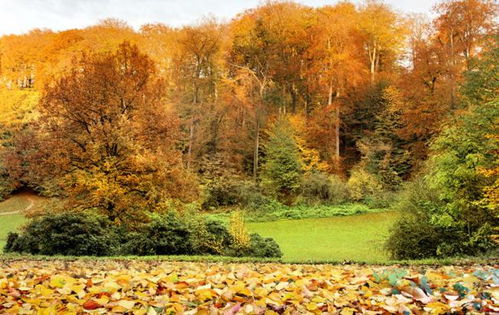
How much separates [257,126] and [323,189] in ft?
24.6

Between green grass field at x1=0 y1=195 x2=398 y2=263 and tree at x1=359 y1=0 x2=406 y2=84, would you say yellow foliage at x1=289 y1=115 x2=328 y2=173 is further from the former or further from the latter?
tree at x1=359 y1=0 x2=406 y2=84

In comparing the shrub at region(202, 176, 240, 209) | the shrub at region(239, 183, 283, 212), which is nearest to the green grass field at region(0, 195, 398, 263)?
the shrub at region(239, 183, 283, 212)

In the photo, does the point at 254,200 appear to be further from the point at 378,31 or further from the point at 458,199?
the point at 378,31

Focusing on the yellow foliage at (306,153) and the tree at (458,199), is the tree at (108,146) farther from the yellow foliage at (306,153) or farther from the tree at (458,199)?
the yellow foliage at (306,153)

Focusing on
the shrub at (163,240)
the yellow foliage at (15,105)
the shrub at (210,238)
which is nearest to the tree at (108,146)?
the shrub at (163,240)

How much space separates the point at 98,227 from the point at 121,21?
3267cm

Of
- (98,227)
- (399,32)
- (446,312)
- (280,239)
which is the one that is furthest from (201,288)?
(399,32)

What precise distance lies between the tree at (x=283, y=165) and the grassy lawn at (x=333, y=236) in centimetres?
400

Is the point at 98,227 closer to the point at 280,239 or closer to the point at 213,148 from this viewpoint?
the point at 280,239

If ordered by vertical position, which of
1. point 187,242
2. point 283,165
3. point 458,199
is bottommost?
point 187,242

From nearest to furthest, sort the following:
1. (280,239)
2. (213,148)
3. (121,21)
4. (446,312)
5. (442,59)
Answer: (446,312), (280,239), (442,59), (213,148), (121,21)

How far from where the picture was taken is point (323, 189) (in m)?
28.0

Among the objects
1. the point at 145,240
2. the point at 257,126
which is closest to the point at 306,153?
the point at 257,126

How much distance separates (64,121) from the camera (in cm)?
1565
